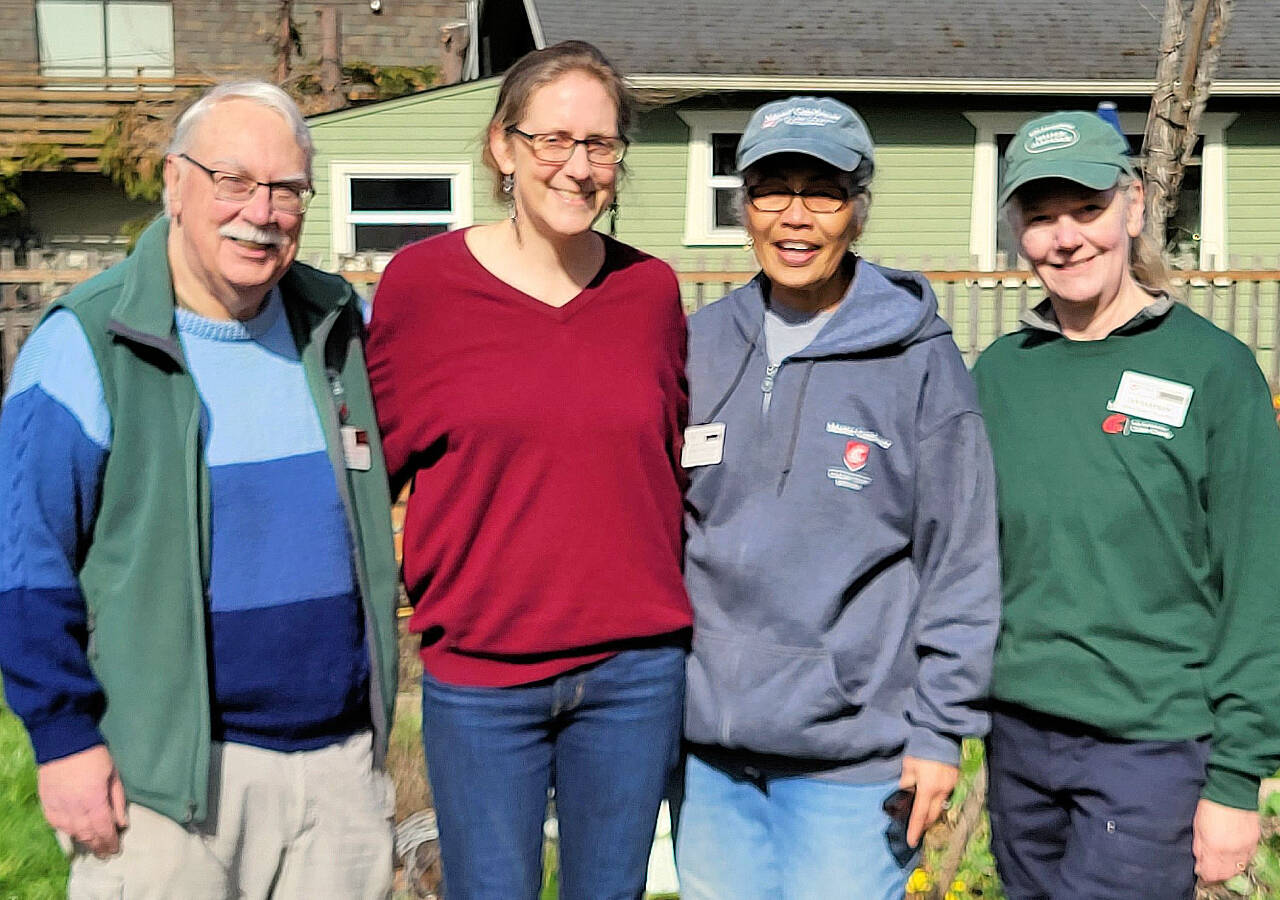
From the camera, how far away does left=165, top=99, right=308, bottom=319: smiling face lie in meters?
2.33

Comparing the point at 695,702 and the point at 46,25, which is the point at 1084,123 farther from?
the point at 46,25

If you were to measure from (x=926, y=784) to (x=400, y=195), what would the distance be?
13.8 meters

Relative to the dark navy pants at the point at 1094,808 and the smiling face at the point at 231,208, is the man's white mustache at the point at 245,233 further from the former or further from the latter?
the dark navy pants at the point at 1094,808

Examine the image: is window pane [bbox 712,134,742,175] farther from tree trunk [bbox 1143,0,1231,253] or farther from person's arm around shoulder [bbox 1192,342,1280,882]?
person's arm around shoulder [bbox 1192,342,1280,882]

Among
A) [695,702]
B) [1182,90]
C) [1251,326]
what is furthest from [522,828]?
[1251,326]

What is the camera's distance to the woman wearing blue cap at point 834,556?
2457mm

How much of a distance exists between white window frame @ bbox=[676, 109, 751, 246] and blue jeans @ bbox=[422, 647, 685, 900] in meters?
A: 11.8

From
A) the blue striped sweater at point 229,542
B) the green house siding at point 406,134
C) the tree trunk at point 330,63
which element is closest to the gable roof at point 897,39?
the green house siding at point 406,134

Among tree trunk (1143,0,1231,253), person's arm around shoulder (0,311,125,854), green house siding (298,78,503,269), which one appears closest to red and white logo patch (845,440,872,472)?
person's arm around shoulder (0,311,125,854)

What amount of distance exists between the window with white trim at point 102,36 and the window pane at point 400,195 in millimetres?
9323

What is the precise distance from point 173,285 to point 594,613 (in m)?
0.97

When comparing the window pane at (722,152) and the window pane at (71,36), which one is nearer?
the window pane at (722,152)

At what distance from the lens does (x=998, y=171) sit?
14805 mm


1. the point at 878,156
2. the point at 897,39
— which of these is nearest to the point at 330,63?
the point at 897,39
